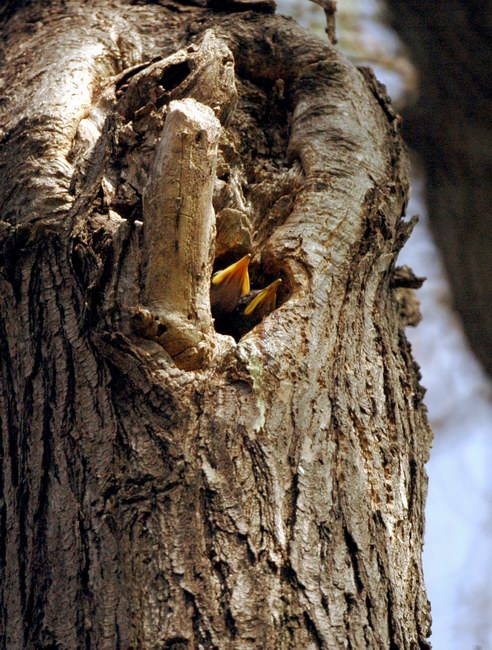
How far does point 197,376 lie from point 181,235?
25 cm

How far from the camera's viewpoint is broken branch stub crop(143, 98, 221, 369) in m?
1.35

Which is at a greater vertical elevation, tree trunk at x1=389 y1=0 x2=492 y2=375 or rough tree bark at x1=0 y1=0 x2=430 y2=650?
tree trunk at x1=389 y1=0 x2=492 y2=375

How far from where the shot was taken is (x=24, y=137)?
1646 mm

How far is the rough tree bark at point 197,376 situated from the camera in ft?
3.84

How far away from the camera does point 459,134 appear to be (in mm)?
4207

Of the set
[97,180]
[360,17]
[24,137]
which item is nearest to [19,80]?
[24,137]

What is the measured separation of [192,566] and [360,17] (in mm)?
4453

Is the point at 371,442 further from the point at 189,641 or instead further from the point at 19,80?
the point at 19,80

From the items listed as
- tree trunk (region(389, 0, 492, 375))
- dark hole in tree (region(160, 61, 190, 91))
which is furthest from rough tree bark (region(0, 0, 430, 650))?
tree trunk (region(389, 0, 492, 375))

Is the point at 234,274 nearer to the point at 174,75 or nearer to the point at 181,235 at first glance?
the point at 181,235

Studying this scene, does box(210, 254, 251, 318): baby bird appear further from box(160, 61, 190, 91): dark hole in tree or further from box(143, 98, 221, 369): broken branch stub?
box(160, 61, 190, 91): dark hole in tree

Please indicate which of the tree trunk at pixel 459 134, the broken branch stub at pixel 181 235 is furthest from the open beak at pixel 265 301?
the tree trunk at pixel 459 134

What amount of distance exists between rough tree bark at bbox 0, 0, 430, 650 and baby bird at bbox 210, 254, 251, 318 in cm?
8

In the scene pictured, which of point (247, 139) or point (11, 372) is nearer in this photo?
point (11, 372)
